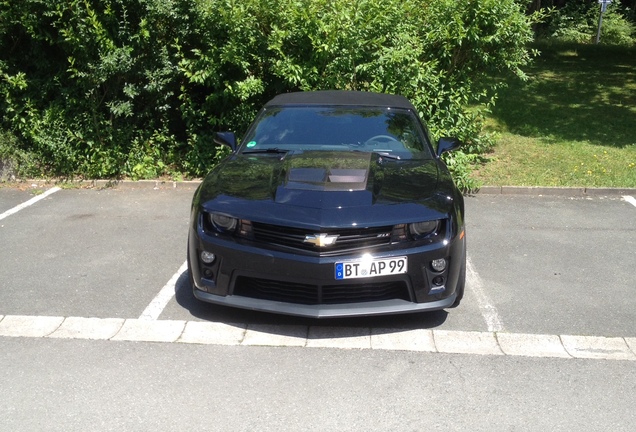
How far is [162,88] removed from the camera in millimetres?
9375

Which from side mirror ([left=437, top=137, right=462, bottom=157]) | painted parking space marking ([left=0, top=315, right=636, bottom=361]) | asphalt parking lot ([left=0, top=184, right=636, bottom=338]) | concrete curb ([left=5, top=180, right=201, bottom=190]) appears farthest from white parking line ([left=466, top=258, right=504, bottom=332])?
concrete curb ([left=5, top=180, right=201, bottom=190])

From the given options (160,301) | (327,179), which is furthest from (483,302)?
(160,301)

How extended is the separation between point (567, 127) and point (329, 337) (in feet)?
28.8

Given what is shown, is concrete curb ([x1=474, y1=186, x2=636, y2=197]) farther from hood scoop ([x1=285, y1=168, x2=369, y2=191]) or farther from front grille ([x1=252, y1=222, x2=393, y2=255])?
front grille ([x1=252, y1=222, x2=393, y2=255])

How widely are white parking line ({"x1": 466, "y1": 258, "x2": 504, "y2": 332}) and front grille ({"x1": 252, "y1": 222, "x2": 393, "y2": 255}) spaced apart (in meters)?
1.13

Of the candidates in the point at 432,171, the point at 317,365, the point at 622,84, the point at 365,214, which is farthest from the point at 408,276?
the point at 622,84

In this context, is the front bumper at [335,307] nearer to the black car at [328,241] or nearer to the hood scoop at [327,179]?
the black car at [328,241]

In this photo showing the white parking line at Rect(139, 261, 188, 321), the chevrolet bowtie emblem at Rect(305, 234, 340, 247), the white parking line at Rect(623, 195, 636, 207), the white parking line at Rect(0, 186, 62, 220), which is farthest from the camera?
the white parking line at Rect(623, 195, 636, 207)

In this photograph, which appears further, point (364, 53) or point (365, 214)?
point (364, 53)

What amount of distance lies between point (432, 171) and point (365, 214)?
1138 millimetres

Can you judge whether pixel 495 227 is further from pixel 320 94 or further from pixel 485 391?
pixel 485 391

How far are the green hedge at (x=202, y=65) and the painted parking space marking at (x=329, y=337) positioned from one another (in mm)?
4561

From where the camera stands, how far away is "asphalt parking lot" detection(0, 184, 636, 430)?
4.37 m

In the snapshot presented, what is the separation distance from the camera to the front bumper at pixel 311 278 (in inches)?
176
